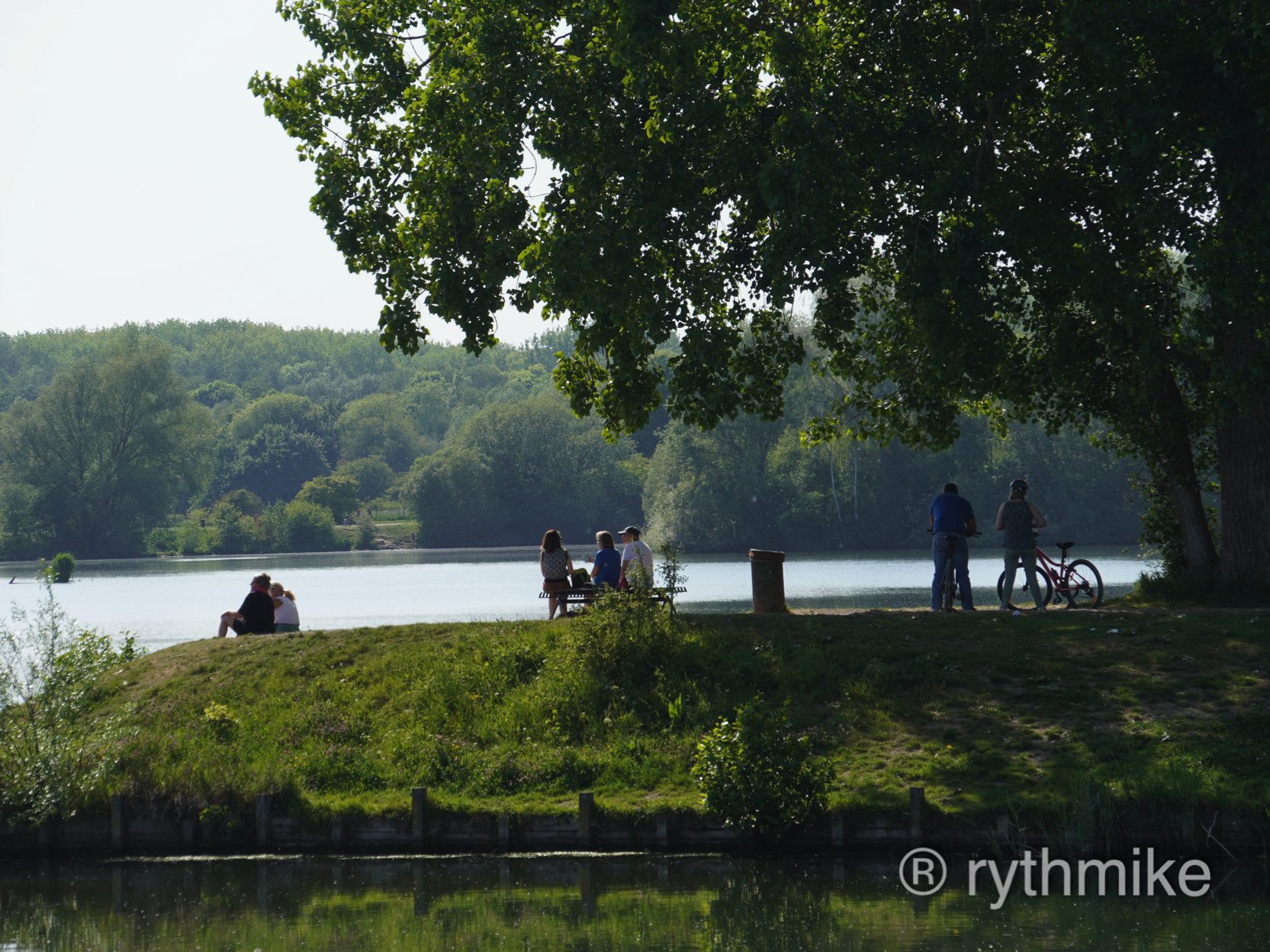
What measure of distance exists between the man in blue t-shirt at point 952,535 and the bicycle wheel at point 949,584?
0.15 feet

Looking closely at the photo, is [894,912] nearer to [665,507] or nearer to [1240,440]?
[1240,440]

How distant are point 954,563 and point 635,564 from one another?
466cm

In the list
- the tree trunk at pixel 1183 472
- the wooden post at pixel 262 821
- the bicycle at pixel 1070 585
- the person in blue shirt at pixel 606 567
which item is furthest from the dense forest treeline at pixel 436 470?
the wooden post at pixel 262 821

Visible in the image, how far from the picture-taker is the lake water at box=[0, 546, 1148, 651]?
32.4 meters

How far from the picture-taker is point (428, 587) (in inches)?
1866

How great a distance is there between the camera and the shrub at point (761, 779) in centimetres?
1152

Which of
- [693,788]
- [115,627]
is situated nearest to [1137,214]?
[693,788]

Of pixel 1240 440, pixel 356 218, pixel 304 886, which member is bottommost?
pixel 304 886

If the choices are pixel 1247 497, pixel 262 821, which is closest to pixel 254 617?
pixel 262 821

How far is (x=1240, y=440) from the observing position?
1669 centimetres

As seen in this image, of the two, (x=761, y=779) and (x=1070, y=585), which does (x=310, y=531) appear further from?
(x=761, y=779)

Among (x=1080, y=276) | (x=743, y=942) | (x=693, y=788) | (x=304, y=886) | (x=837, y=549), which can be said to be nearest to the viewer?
(x=743, y=942)

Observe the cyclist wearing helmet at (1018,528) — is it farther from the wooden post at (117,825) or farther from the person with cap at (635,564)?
the wooden post at (117,825)

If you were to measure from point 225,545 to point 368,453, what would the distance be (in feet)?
129
